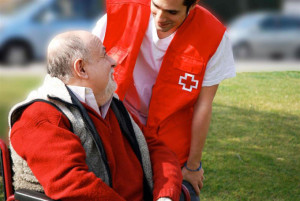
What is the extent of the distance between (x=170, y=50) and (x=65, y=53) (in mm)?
660

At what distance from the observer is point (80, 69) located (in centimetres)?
→ 187

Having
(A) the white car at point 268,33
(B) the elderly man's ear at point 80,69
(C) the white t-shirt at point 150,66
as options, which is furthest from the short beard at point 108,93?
(A) the white car at point 268,33

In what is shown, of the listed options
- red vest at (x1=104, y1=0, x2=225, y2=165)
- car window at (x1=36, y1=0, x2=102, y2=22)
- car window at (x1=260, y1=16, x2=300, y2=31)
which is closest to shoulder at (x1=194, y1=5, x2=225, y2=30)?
red vest at (x1=104, y1=0, x2=225, y2=165)

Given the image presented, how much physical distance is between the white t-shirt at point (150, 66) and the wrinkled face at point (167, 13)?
99 mm

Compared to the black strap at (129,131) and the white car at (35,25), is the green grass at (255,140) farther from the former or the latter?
the white car at (35,25)

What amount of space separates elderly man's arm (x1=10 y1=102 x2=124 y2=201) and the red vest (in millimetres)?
650

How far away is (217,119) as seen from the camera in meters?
4.53

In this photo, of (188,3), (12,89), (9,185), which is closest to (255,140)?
(188,3)

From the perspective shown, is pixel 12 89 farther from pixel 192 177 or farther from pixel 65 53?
pixel 65 53

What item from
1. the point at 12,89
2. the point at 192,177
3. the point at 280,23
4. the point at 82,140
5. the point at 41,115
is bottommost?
the point at 12,89

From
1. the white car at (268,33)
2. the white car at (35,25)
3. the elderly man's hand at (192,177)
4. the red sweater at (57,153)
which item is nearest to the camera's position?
the red sweater at (57,153)

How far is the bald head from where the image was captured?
6.07 feet

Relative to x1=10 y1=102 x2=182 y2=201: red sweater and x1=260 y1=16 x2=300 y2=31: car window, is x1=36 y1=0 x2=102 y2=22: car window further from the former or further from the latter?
x1=10 y1=102 x2=182 y2=201: red sweater

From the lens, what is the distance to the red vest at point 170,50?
231 centimetres
